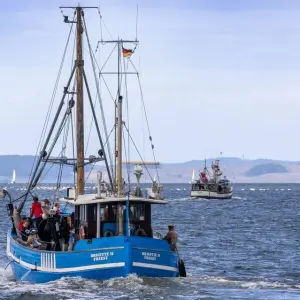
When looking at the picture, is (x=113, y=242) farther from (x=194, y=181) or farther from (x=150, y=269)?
(x=194, y=181)

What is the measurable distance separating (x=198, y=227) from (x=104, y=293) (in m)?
53.7

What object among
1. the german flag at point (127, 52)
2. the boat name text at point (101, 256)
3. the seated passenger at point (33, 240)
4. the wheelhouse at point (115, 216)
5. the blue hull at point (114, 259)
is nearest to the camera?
the blue hull at point (114, 259)

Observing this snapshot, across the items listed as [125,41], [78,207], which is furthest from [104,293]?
[125,41]

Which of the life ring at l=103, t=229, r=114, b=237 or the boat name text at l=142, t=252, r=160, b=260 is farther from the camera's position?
the life ring at l=103, t=229, r=114, b=237

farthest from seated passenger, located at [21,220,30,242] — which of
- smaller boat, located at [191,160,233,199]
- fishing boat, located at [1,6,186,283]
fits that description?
smaller boat, located at [191,160,233,199]

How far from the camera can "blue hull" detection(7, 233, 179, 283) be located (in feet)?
135

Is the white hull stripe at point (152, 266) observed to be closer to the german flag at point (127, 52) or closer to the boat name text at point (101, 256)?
the boat name text at point (101, 256)

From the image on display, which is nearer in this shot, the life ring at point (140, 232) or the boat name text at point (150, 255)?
the boat name text at point (150, 255)

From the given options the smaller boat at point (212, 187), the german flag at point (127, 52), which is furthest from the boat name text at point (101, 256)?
the smaller boat at point (212, 187)

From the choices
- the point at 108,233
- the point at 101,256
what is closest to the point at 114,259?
the point at 101,256

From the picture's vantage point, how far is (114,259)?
41250 mm

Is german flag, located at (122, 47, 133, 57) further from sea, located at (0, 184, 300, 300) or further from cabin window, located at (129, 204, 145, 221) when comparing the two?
cabin window, located at (129, 204, 145, 221)

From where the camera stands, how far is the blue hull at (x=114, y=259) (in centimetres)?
4109

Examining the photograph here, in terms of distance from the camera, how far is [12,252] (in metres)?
49.8
